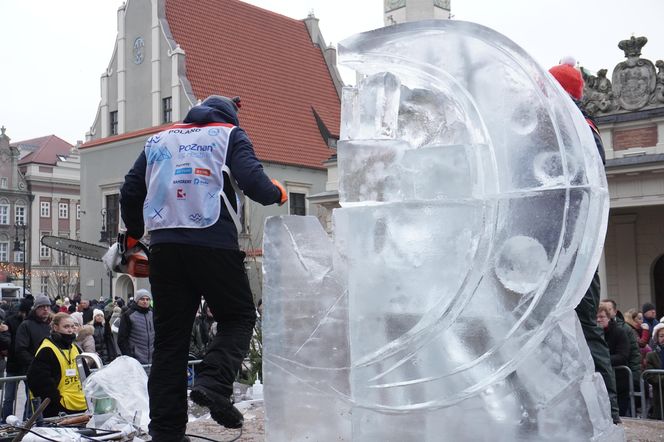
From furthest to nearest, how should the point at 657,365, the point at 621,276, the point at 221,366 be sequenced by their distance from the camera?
the point at 621,276, the point at 657,365, the point at 221,366

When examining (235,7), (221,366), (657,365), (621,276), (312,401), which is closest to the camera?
(221,366)

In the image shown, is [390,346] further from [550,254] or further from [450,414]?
[550,254]

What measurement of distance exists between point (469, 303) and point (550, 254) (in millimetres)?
413

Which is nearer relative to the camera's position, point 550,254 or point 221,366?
point 550,254

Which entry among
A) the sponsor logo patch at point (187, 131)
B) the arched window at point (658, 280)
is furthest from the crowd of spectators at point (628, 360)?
the arched window at point (658, 280)

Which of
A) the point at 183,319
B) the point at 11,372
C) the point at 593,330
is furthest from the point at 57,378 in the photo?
the point at 593,330

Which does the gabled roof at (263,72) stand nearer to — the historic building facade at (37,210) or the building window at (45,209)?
the historic building facade at (37,210)

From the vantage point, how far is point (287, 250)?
4.38m

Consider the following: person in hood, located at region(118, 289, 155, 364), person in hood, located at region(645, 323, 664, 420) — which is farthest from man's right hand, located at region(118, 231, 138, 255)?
person in hood, located at region(118, 289, 155, 364)

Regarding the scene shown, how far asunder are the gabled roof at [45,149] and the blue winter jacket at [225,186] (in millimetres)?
67000

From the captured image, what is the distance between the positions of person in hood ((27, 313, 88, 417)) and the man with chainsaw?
3.46 meters

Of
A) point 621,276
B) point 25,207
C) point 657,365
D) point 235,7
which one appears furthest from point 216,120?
point 25,207

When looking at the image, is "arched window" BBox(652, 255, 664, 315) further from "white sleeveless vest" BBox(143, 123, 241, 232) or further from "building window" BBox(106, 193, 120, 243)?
"building window" BBox(106, 193, 120, 243)

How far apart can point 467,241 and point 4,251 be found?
68424mm
